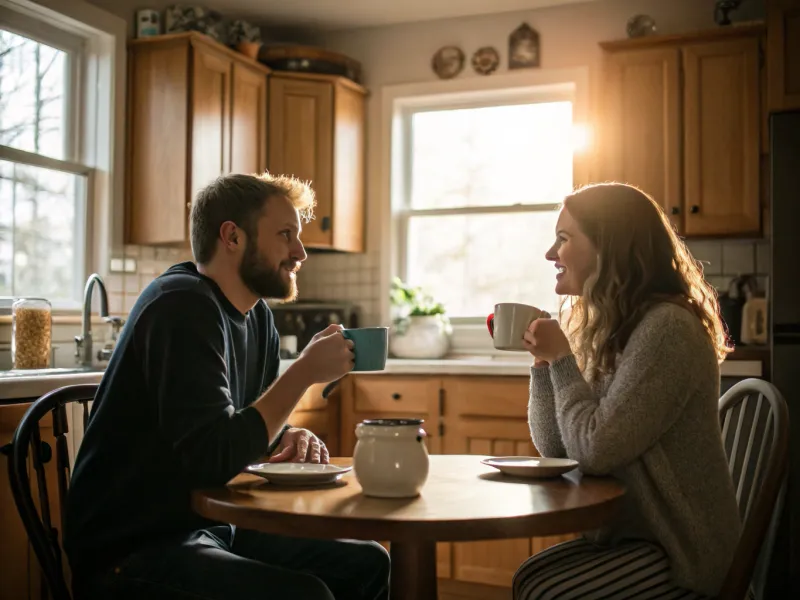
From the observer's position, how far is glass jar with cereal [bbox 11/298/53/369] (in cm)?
313

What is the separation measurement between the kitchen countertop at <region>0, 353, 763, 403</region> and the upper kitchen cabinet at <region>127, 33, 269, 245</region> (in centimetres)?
84

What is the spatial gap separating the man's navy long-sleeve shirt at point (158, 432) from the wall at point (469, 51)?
3078mm

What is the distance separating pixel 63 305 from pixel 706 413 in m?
2.83

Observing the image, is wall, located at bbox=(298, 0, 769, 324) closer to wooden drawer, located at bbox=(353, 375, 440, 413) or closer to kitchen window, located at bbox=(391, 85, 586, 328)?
kitchen window, located at bbox=(391, 85, 586, 328)

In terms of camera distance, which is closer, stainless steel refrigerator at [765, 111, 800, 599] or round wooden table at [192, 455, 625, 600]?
round wooden table at [192, 455, 625, 600]

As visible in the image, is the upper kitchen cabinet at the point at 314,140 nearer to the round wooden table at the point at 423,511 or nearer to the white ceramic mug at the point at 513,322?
the white ceramic mug at the point at 513,322

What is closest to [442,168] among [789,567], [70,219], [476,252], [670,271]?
[476,252]

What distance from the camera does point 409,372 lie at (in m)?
3.77

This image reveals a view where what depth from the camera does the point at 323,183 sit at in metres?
4.43

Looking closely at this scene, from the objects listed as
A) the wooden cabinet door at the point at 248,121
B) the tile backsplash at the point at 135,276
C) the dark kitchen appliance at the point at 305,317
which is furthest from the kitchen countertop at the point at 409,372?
the wooden cabinet door at the point at 248,121

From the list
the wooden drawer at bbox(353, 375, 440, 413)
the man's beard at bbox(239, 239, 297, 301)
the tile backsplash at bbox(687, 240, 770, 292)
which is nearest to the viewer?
the man's beard at bbox(239, 239, 297, 301)

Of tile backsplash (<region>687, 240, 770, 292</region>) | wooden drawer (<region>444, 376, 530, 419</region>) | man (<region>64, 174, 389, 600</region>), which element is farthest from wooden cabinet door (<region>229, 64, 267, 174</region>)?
man (<region>64, 174, 389, 600</region>)

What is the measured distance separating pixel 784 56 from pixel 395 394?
2.10 meters

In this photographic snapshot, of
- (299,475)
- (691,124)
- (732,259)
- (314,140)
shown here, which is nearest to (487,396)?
(732,259)
